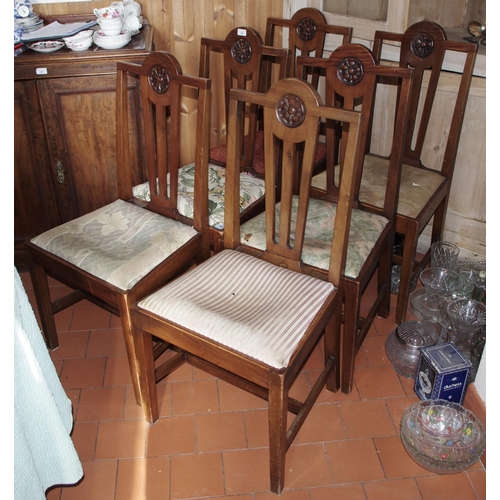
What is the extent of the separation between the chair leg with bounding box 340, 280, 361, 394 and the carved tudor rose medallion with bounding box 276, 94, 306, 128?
0.52 m

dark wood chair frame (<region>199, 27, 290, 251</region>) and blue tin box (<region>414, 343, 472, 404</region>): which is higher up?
dark wood chair frame (<region>199, 27, 290, 251</region>)

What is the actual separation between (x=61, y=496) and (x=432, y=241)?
1.72 meters

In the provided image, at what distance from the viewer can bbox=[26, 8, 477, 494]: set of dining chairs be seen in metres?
1.55

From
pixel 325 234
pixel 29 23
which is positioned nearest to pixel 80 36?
pixel 29 23

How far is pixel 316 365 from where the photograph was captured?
212 cm

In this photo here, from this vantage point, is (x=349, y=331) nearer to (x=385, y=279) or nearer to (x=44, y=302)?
(x=385, y=279)

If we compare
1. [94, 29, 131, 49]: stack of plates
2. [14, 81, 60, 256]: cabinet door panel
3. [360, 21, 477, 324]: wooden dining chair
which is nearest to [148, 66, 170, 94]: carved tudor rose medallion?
[94, 29, 131, 49]: stack of plates

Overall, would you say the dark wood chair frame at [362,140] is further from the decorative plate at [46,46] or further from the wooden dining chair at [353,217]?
the decorative plate at [46,46]

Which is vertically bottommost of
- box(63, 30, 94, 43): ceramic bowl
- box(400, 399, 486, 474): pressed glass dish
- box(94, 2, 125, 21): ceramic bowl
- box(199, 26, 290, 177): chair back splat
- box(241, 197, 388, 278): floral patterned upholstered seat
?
box(400, 399, 486, 474): pressed glass dish

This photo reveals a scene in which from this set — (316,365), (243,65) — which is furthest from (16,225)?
(316,365)

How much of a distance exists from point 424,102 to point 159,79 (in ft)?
3.82

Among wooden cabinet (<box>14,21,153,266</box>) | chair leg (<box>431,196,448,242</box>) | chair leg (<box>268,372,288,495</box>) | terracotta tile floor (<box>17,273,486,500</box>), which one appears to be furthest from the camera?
chair leg (<box>431,196,448,242</box>)

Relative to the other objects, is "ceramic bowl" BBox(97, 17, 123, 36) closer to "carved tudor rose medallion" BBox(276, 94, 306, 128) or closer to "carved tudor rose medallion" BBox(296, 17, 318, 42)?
"carved tudor rose medallion" BBox(296, 17, 318, 42)

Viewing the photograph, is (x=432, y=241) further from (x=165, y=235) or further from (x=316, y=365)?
(x=165, y=235)
